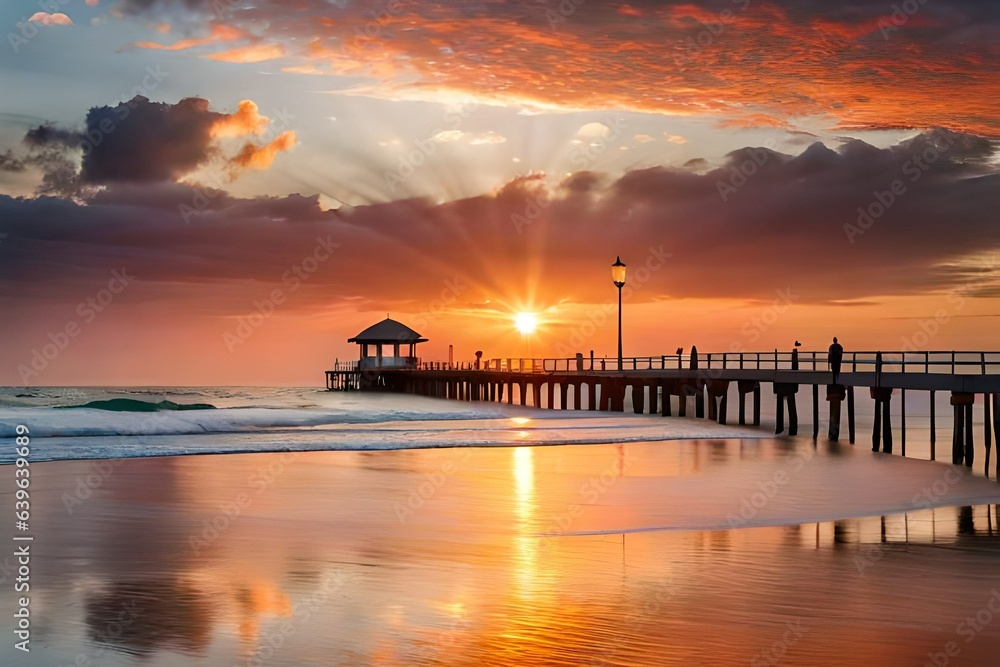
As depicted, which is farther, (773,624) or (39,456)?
(39,456)

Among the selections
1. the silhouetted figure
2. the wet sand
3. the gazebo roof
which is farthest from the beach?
the gazebo roof

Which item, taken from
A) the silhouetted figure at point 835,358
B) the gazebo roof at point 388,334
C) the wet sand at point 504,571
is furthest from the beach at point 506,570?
the gazebo roof at point 388,334

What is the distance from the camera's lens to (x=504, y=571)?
34.8ft

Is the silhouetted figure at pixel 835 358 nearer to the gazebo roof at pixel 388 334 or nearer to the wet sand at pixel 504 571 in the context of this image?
the wet sand at pixel 504 571

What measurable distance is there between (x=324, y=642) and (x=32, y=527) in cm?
719

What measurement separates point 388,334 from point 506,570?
7454 centimetres

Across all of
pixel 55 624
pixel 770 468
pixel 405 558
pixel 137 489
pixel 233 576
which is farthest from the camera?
pixel 770 468

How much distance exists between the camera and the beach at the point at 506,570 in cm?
775

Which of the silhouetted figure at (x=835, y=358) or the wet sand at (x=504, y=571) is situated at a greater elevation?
the silhouetted figure at (x=835, y=358)

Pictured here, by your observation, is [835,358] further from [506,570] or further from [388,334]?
[388,334]

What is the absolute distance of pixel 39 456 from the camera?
24203 mm

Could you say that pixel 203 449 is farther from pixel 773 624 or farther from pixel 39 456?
pixel 773 624

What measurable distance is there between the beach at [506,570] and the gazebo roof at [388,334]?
210 ft

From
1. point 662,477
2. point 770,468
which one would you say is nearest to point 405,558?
point 662,477
